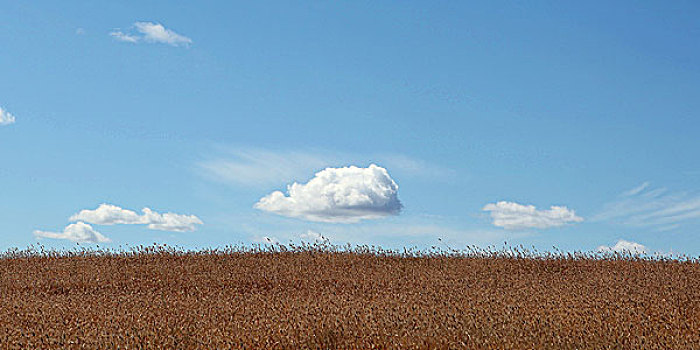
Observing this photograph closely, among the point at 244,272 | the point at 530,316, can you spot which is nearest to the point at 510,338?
the point at 530,316

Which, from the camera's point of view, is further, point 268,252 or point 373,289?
point 268,252

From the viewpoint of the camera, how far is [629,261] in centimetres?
1508

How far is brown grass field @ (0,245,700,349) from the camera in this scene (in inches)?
245

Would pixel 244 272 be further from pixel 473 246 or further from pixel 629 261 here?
pixel 629 261

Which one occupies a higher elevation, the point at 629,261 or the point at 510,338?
the point at 629,261

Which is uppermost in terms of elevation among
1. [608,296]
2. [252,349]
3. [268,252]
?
[268,252]

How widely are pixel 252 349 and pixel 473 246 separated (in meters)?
10.3

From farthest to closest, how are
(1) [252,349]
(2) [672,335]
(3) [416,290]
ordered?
(3) [416,290], (2) [672,335], (1) [252,349]

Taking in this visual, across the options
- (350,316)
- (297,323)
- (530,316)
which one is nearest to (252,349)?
(297,323)

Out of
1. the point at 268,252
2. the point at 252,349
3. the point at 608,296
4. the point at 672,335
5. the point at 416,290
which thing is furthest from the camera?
the point at 268,252

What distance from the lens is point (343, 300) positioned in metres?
8.88

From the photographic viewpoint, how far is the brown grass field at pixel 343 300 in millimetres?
6223

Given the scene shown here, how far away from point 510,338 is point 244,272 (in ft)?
26.3

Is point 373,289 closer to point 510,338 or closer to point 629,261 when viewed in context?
point 510,338
